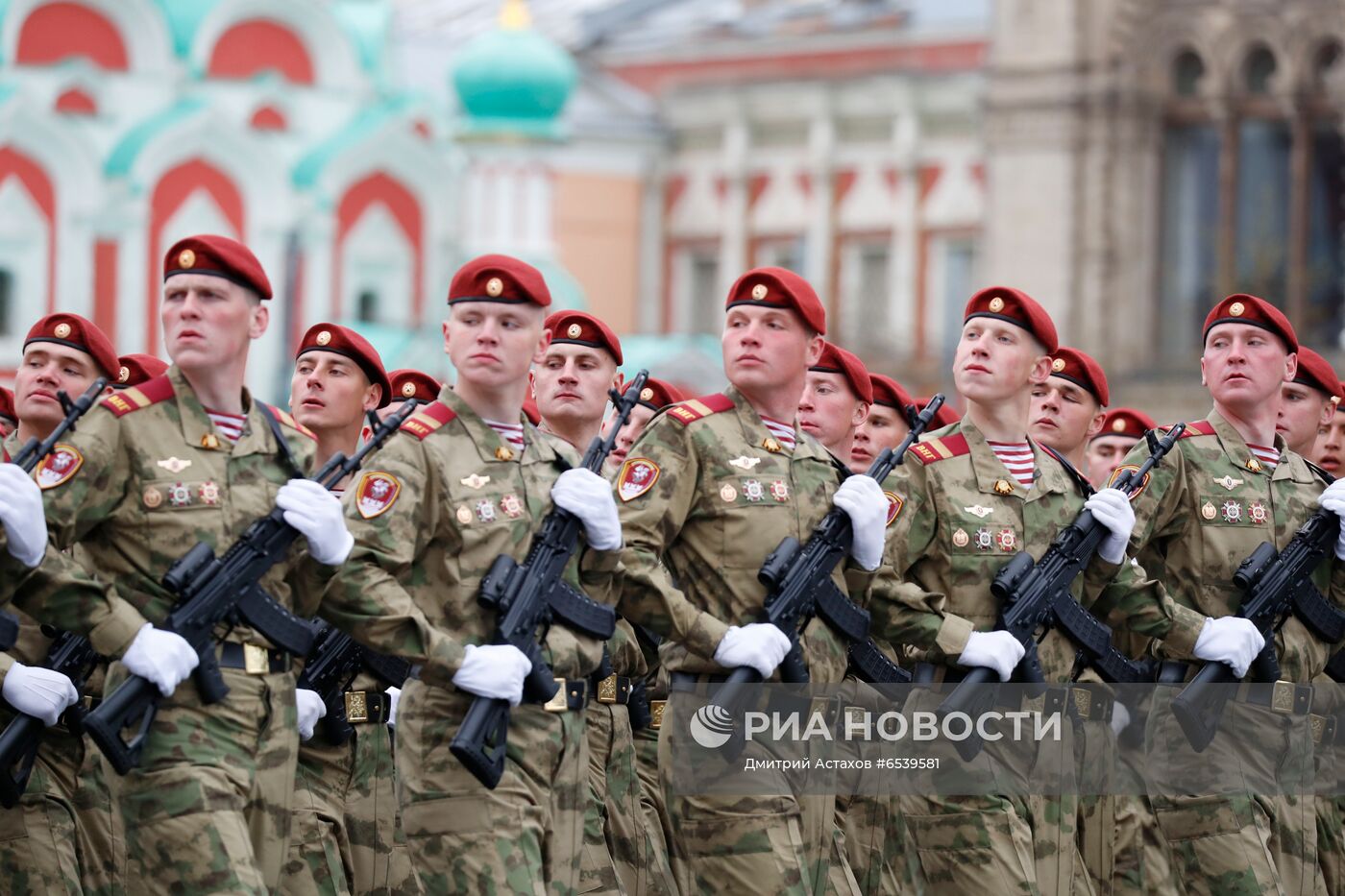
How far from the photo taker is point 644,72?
127 feet

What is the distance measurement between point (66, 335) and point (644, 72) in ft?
102

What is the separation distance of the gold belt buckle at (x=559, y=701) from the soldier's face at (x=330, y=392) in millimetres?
1887

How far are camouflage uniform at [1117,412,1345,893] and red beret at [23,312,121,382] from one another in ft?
10.2

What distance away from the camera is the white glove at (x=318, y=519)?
669 cm

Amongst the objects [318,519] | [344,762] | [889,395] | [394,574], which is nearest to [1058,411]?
[889,395]

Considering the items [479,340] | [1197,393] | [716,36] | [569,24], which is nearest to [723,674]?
[479,340]

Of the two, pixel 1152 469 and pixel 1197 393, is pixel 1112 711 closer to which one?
pixel 1152 469

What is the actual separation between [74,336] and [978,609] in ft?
8.94

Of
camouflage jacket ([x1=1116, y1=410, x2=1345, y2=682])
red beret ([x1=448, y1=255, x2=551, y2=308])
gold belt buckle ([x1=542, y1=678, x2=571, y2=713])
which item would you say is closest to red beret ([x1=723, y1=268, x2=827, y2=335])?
red beret ([x1=448, y1=255, x2=551, y2=308])

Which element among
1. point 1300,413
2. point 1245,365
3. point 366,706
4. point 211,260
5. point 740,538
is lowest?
point 366,706

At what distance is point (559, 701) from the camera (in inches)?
278

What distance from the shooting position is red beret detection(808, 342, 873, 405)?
30.5ft

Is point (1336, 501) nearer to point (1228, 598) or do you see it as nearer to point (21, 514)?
point (1228, 598)

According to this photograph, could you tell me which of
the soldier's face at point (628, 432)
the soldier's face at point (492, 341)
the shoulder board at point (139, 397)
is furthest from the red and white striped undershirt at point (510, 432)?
the soldier's face at point (628, 432)
